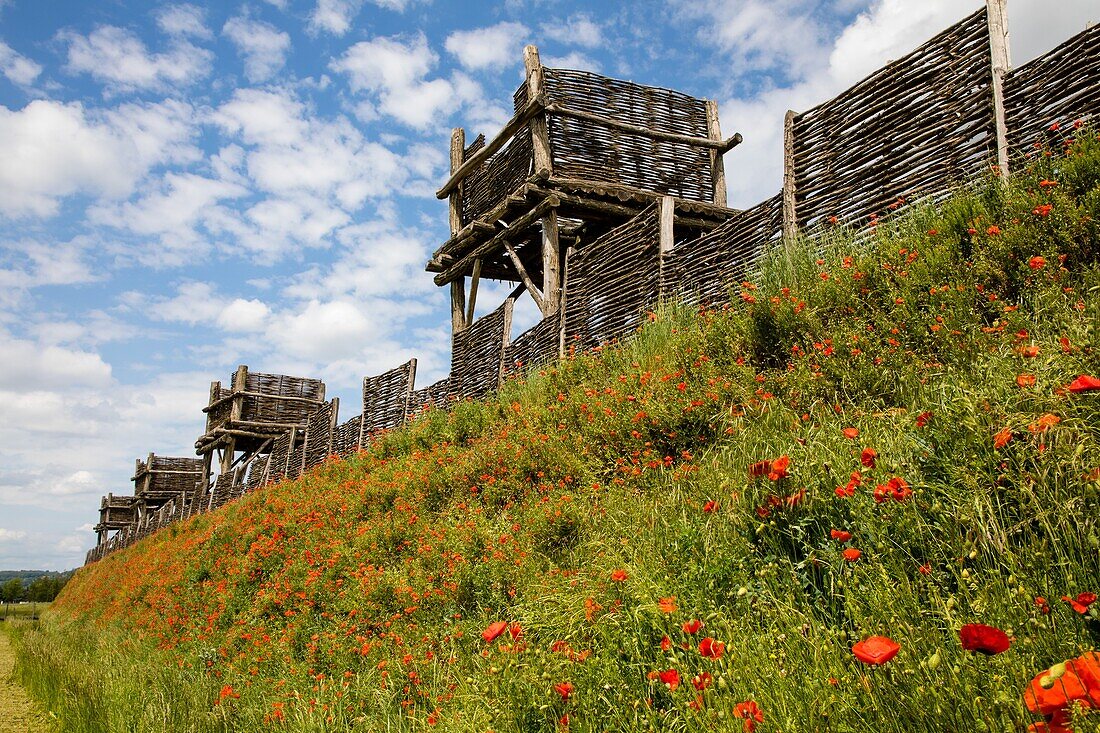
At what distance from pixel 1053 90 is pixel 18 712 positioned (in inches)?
483

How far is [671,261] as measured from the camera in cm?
864

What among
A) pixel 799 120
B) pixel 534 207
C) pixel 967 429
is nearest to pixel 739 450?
pixel 967 429

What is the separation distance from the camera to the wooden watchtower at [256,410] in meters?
24.4

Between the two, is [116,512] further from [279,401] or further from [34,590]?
[279,401]

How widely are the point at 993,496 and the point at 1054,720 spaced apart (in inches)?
53.2

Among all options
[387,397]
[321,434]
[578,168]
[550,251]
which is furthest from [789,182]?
[321,434]

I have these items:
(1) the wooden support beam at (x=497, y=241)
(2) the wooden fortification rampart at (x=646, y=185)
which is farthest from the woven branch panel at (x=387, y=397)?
(1) the wooden support beam at (x=497, y=241)

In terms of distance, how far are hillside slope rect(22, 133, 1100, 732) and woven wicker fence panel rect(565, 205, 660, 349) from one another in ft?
4.25

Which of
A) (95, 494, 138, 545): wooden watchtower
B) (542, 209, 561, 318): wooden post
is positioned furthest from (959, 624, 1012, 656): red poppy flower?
(95, 494, 138, 545): wooden watchtower

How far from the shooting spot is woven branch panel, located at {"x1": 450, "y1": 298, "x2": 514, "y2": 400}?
1187 centimetres

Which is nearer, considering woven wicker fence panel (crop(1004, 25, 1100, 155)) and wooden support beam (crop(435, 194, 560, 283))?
woven wicker fence panel (crop(1004, 25, 1100, 155))

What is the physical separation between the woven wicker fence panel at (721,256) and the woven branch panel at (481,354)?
4.03 m

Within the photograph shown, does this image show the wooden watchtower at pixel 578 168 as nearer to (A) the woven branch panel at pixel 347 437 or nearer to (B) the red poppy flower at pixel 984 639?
(A) the woven branch panel at pixel 347 437

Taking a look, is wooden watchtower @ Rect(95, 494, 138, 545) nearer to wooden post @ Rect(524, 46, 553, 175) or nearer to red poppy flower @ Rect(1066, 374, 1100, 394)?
wooden post @ Rect(524, 46, 553, 175)
